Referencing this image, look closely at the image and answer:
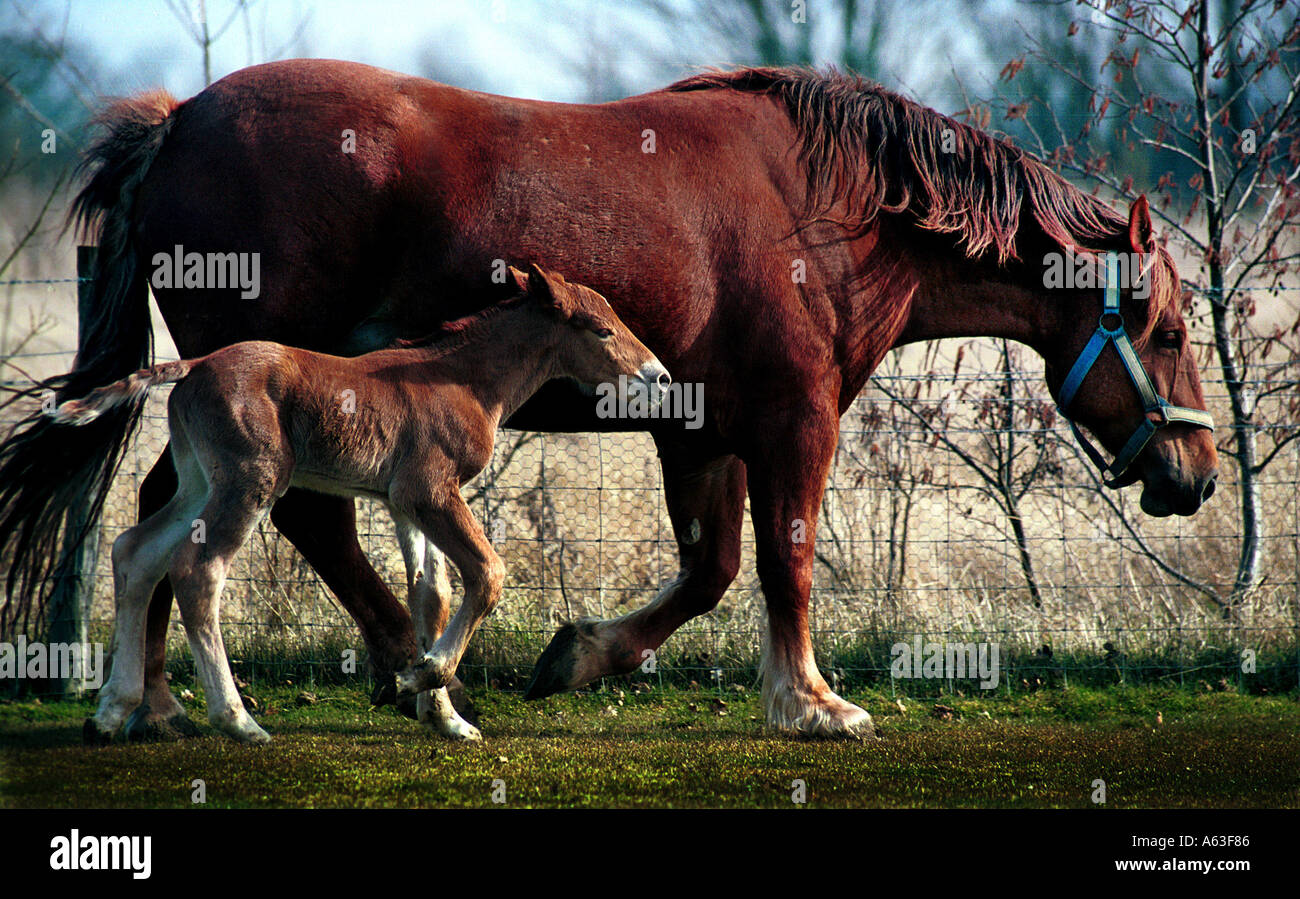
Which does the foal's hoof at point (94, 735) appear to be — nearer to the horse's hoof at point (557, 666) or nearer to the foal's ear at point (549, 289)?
the horse's hoof at point (557, 666)

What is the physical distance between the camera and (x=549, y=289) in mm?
4570

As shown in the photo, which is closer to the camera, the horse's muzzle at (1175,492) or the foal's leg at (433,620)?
the foal's leg at (433,620)

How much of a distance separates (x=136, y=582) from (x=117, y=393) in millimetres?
720

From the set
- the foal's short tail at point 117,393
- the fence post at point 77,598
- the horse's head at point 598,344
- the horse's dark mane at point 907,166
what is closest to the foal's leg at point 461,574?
the horse's head at point 598,344

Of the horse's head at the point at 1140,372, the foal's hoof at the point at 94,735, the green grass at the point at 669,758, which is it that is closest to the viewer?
the green grass at the point at 669,758

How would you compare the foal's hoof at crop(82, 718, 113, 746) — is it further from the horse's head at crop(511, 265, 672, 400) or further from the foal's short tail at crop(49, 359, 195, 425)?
the horse's head at crop(511, 265, 672, 400)

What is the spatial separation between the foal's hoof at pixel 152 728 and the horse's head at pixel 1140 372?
4409 mm

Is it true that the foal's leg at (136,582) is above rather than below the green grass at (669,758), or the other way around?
above

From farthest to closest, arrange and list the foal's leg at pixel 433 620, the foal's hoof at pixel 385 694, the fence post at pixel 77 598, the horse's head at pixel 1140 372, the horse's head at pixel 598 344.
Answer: the fence post at pixel 77 598 < the horse's head at pixel 1140 372 < the foal's hoof at pixel 385 694 < the foal's leg at pixel 433 620 < the horse's head at pixel 598 344

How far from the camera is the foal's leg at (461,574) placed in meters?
4.28

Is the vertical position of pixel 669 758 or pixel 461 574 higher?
pixel 461 574

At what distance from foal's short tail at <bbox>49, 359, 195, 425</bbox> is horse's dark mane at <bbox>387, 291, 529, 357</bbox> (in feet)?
2.77

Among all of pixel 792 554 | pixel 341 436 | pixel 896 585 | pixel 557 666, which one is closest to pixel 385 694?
pixel 557 666

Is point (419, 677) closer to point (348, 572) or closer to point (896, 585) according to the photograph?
point (348, 572)
